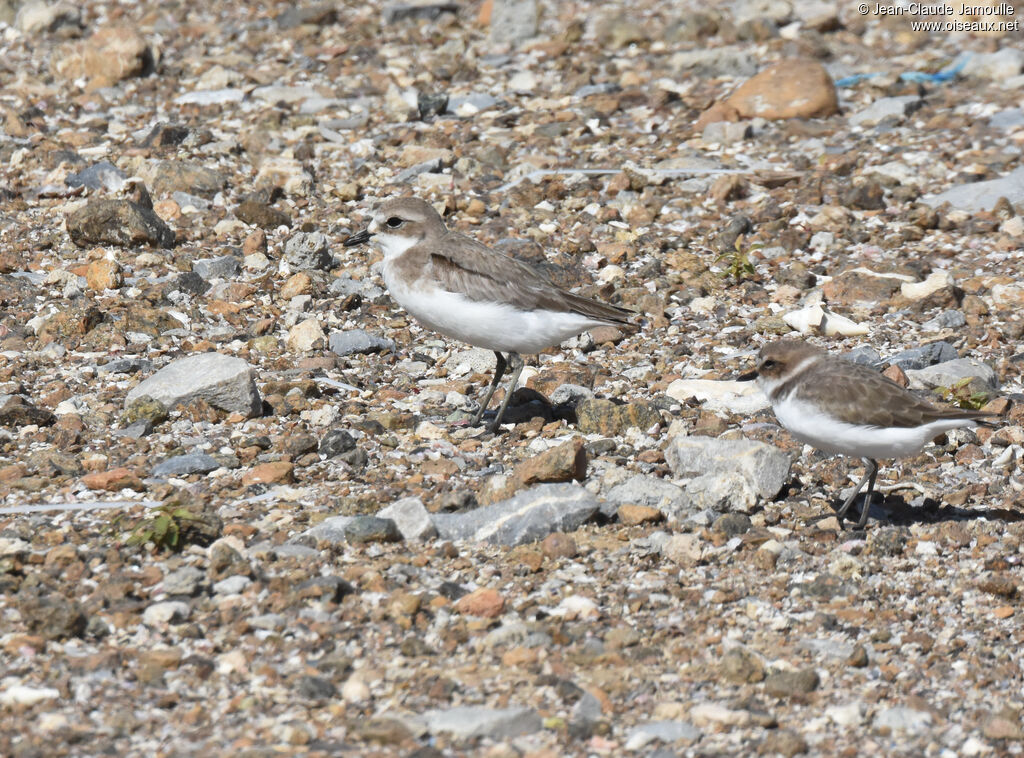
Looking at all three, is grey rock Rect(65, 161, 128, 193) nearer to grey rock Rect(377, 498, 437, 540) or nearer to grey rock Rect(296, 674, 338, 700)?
grey rock Rect(377, 498, 437, 540)

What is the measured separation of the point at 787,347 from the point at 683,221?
3.41m

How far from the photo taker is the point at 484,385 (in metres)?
7.73

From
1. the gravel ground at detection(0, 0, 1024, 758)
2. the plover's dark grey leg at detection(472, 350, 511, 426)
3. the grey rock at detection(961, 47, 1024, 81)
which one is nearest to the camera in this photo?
the gravel ground at detection(0, 0, 1024, 758)

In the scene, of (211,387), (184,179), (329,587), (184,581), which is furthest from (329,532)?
(184,179)

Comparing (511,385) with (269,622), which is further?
(511,385)

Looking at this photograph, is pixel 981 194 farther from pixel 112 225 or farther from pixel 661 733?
pixel 661 733

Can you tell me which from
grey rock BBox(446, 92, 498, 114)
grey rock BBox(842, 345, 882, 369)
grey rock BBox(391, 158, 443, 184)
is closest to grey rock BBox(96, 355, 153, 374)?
grey rock BBox(391, 158, 443, 184)

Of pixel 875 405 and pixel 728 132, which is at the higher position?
pixel 875 405

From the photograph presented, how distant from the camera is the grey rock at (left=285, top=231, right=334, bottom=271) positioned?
877cm

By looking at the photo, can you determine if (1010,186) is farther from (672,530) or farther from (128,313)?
(128,313)

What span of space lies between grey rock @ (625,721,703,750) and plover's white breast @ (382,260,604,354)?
288 centimetres

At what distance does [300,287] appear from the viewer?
8.51 metres

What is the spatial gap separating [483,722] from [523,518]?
1.48 metres

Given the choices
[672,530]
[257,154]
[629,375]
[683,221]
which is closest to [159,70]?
[257,154]
